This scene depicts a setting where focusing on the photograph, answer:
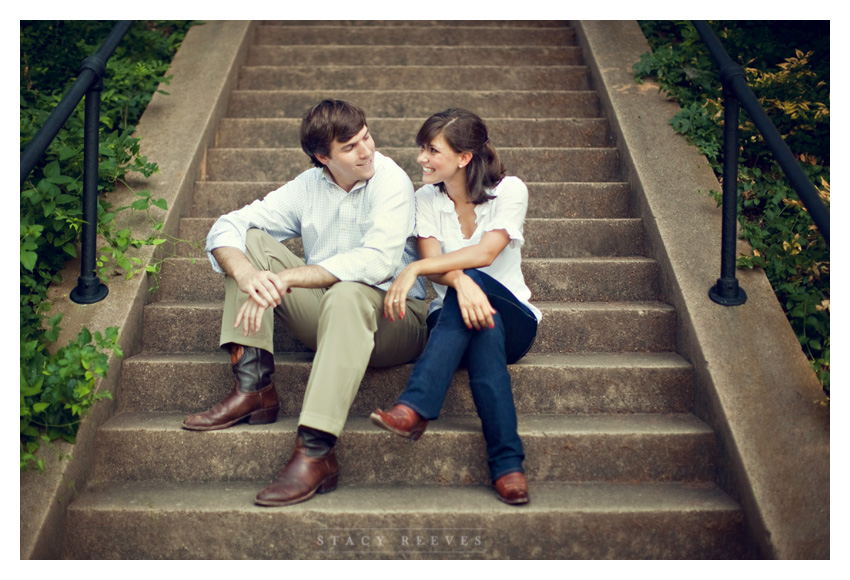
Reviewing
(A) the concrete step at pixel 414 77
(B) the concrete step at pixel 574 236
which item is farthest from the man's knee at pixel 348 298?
(A) the concrete step at pixel 414 77

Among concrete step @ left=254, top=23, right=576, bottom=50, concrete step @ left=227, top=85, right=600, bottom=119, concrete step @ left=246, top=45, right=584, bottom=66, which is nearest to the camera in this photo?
concrete step @ left=227, top=85, right=600, bottom=119

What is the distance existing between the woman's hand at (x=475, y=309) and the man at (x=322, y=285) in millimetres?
277

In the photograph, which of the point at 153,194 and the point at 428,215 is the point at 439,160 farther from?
the point at 153,194

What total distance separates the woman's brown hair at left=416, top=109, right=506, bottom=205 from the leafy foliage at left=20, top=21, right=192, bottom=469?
1.23m

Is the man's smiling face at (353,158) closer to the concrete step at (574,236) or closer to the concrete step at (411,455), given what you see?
the concrete step at (574,236)

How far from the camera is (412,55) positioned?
14.5 feet

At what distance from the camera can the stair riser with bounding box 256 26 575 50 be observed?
4.55 meters

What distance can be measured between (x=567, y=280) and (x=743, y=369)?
816 millimetres

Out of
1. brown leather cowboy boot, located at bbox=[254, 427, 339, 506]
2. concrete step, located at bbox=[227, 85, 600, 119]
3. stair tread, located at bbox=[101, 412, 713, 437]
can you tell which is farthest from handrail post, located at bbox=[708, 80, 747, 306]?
brown leather cowboy boot, located at bbox=[254, 427, 339, 506]

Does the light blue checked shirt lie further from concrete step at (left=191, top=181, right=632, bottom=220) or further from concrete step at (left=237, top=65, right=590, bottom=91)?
concrete step at (left=237, top=65, right=590, bottom=91)

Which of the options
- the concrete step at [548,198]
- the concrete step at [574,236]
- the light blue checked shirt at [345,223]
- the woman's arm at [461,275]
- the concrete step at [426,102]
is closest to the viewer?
the woman's arm at [461,275]

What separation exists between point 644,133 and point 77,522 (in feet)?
9.91

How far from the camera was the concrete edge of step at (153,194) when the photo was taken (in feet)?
6.37

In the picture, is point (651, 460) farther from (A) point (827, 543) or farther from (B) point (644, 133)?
(B) point (644, 133)
